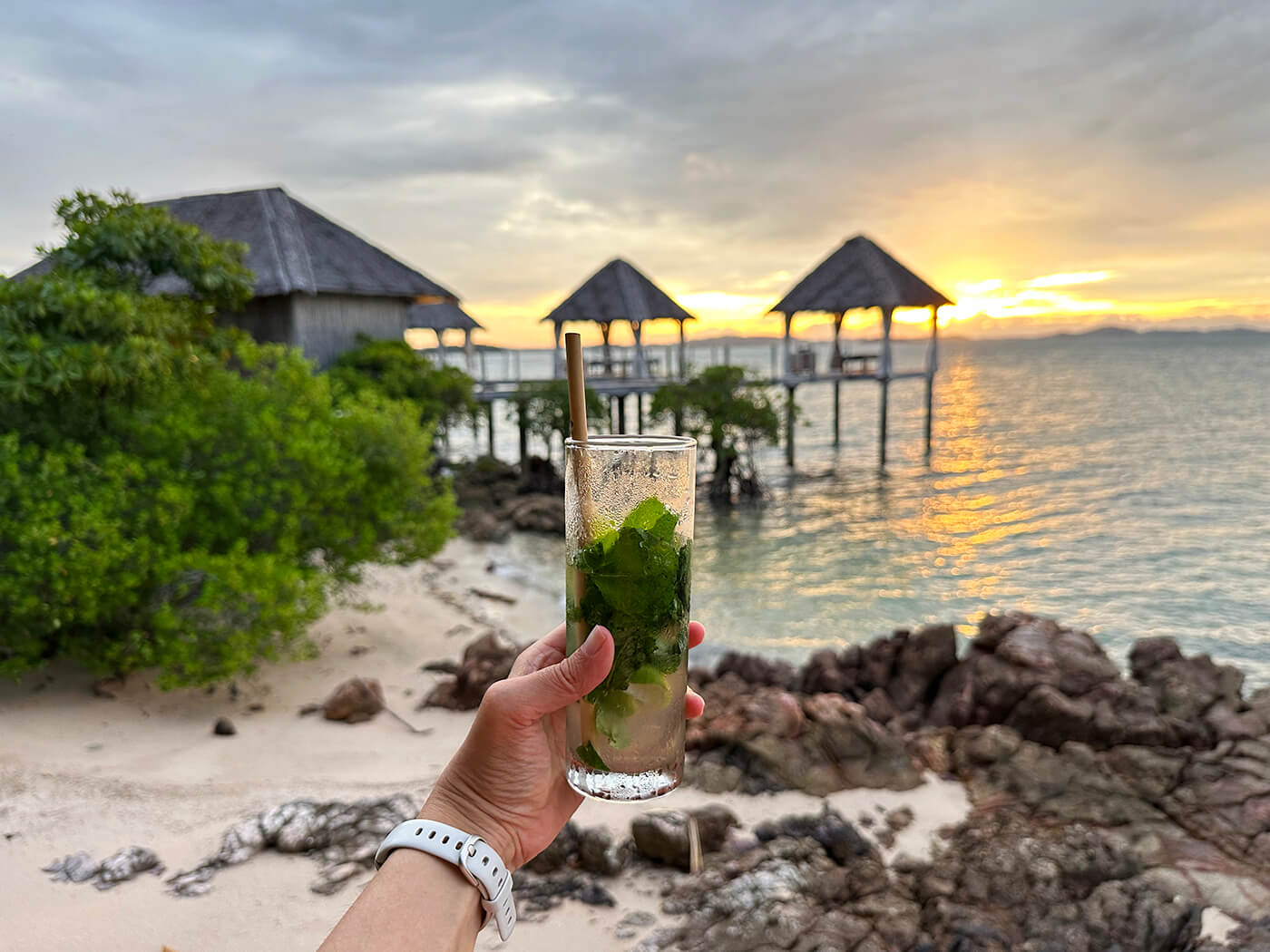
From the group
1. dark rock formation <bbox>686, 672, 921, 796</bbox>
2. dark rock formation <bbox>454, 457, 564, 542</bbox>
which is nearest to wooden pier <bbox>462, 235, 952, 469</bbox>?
dark rock formation <bbox>454, 457, 564, 542</bbox>

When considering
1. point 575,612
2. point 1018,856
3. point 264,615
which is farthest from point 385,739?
point 575,612

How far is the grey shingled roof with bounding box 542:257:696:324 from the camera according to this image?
23.4 m

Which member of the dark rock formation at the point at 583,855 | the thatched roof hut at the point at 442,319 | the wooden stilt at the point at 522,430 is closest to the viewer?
the dark rock formation at the point at 583,855

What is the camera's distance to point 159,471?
6.30 m

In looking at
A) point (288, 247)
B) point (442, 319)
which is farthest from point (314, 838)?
point (442, 319)

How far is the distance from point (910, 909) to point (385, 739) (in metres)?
3.66

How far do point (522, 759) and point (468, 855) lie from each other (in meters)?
0.25

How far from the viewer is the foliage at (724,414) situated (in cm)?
2030

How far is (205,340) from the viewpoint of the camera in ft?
25.1

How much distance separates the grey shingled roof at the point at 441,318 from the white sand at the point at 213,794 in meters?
22.6

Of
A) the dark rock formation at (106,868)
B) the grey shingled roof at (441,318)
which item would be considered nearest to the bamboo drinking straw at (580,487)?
the dark rock formation at (106,868)

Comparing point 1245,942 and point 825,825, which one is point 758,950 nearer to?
point 825,825

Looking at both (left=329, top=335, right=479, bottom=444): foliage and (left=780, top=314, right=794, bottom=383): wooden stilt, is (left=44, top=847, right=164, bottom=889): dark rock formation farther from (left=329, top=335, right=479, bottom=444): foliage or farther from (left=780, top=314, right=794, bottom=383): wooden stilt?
(left=780, top=314, right=794, bottom=383): wooden stilt

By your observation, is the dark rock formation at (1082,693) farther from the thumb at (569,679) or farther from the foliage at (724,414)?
the foliage at (724,414)
